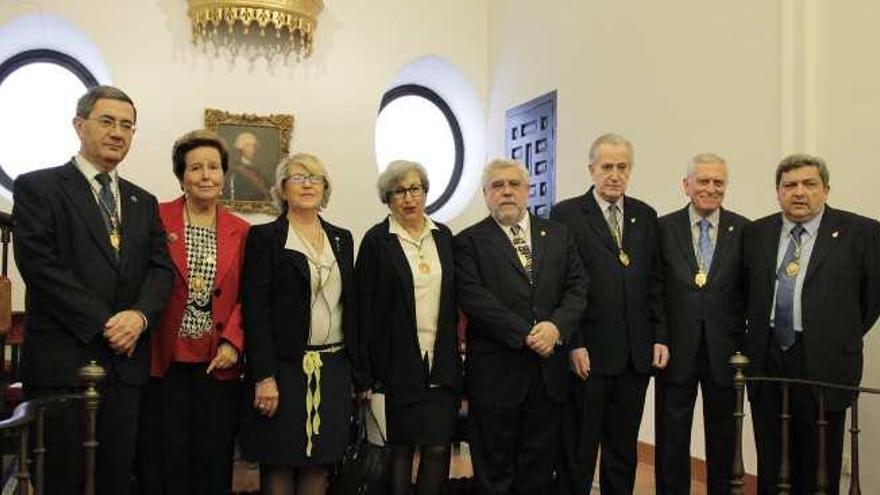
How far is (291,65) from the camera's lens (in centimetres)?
743

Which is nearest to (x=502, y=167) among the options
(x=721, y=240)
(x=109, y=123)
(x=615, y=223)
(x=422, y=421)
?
(x=615, y=223)

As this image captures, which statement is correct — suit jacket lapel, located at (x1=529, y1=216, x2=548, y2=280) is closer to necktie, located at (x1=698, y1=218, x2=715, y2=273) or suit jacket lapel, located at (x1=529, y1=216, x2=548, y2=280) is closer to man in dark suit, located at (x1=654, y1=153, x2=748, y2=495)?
man in dark suit, located at (x1=654, y1=153, x2=748, y2=495)

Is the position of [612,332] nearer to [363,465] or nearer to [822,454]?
[822,454]

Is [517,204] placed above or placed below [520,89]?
below

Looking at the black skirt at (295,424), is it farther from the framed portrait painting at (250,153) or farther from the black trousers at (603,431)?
the framed portrait painting at (250,153)

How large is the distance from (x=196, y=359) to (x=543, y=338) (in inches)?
51.9

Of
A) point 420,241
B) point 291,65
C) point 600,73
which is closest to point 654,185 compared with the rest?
point 600,73

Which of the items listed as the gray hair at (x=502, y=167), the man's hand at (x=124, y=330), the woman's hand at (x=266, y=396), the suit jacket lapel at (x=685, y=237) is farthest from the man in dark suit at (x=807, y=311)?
the man's hand at (x=124, y=330)

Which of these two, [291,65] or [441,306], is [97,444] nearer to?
[441,306]

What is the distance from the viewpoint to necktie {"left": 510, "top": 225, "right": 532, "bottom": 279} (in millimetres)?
3744

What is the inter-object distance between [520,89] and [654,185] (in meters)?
2.07

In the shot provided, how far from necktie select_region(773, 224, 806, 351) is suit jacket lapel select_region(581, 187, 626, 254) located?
26.1 inches

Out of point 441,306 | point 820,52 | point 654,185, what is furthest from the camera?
point 654,185

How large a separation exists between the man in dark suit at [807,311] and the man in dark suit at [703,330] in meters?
0.12
